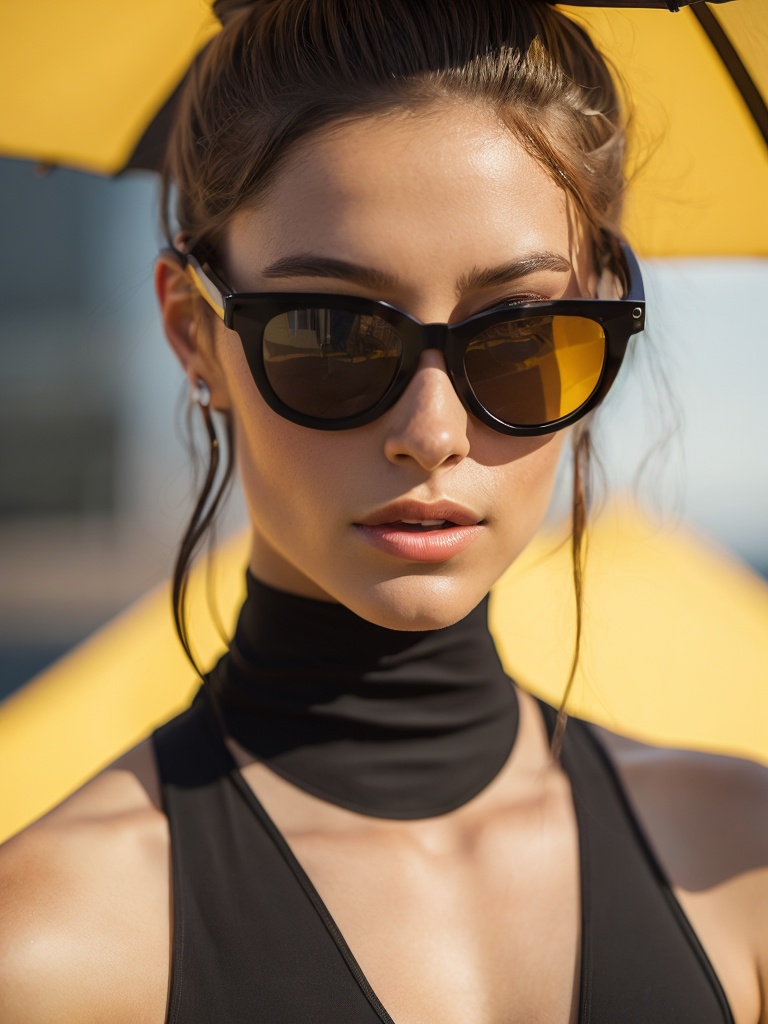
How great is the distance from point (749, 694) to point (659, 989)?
5.35 ft

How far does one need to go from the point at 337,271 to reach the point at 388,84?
1.09 ft

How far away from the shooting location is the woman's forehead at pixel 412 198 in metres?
1.26

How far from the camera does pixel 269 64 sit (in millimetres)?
1447

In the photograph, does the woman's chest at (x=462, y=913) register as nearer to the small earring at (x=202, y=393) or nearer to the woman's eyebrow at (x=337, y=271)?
the small earring at (x=202, y=393)

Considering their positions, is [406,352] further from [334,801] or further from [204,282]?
[334,801]

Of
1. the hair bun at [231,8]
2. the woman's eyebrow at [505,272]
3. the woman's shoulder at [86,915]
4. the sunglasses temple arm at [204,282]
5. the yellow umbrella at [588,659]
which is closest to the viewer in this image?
the woman's shoulder at [86,915]

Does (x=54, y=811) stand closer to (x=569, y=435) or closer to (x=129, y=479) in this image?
(x=569, y=435)

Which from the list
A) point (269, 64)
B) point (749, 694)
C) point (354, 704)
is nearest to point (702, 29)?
point (269, 64)

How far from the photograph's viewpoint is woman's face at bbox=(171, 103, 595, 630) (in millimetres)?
1269

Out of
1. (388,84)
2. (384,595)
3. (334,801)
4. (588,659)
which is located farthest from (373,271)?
(588,659)

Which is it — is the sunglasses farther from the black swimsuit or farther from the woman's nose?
the black swimsuit

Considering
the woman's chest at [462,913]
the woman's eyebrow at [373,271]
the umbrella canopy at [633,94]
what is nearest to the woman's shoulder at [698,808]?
the woman's chest at [462,913]

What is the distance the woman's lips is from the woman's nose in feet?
0.32

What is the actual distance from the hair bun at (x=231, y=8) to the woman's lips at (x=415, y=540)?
94 centimetres
